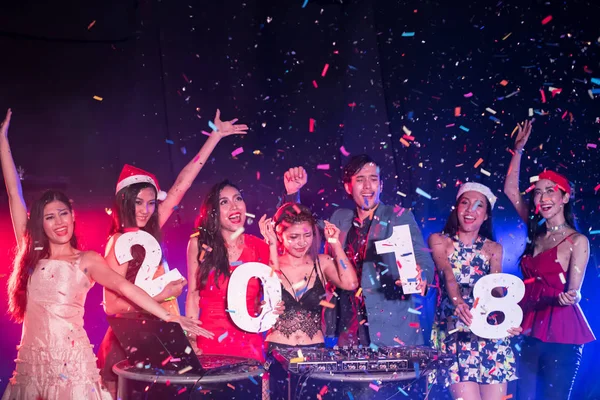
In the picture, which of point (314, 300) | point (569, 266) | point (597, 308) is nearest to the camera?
point (314, 300)

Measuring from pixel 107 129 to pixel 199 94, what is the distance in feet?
2.58

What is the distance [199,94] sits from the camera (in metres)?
5.09

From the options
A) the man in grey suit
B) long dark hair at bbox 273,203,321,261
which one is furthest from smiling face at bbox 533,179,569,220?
long dark hair at bbox 273,203,321,261

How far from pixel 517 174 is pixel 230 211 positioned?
2.13 meters

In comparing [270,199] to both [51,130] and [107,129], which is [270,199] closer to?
[107,129]

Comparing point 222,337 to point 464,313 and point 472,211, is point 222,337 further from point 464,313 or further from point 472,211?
point 472,211

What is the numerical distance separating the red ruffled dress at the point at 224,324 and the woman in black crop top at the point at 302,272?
0.15 metres

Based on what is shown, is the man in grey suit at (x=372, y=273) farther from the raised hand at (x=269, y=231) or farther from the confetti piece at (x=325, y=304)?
the raised hand at (x=269, y=231)

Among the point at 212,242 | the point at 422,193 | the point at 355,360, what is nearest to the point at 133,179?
the point at 212,242

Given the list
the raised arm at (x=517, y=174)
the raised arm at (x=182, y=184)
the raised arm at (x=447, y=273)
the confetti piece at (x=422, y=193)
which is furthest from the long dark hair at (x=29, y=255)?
the raised arm at (x=517, y=174)

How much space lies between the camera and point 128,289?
3.46 meters

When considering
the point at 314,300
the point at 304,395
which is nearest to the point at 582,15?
the point at 314,300

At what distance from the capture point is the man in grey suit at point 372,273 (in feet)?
13.3

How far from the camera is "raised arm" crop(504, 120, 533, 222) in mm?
4520
